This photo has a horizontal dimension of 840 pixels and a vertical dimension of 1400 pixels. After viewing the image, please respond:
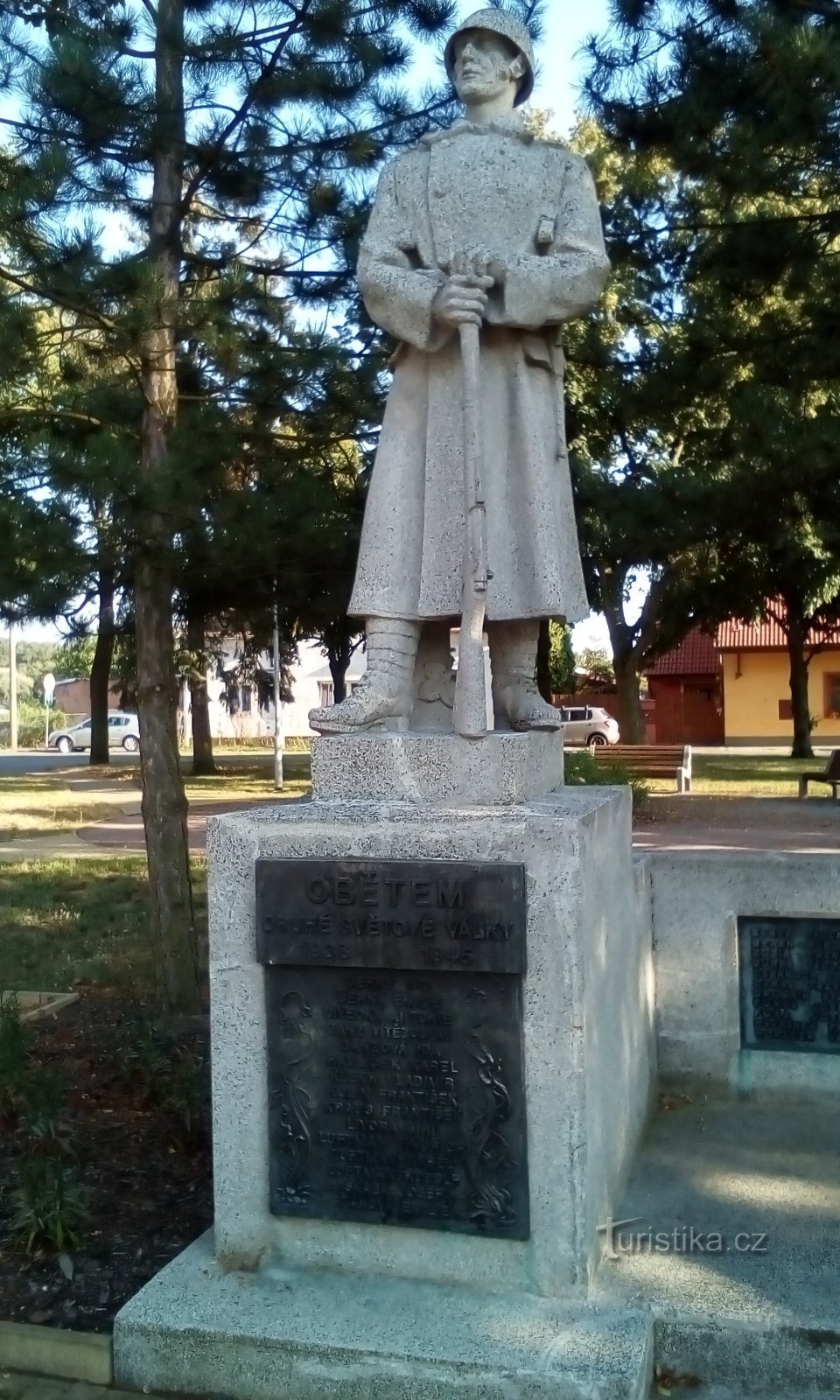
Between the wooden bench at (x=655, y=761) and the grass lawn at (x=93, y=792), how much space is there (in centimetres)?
488

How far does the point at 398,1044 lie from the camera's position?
10.4 ft

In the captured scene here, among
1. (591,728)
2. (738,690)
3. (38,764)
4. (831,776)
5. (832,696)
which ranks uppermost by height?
(738,690)

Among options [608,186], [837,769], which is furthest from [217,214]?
[837,769]

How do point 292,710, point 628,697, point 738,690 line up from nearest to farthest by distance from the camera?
1. point 628,697
2. point 738,690
3. point 292,710

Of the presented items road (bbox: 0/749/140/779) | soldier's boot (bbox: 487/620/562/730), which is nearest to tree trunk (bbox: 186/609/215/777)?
road (bbox: 0/749/140/779)

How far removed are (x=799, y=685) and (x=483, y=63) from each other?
24167mm

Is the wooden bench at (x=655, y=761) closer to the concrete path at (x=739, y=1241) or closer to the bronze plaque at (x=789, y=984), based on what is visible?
the bronze plaque at (x=789, y=984)

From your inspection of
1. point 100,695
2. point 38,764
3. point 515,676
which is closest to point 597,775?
point 515,676

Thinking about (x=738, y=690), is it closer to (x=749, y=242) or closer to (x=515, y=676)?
(x=749, y=242)

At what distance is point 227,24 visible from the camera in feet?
19.2

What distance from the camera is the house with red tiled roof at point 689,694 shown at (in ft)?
132

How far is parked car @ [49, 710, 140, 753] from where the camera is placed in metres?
42.7

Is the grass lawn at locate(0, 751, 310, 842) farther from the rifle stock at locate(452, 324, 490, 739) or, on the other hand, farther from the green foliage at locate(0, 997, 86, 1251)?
the rifle stock at locate(452, 324, 490, 739)

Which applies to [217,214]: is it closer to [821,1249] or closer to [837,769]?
[821,1249]
